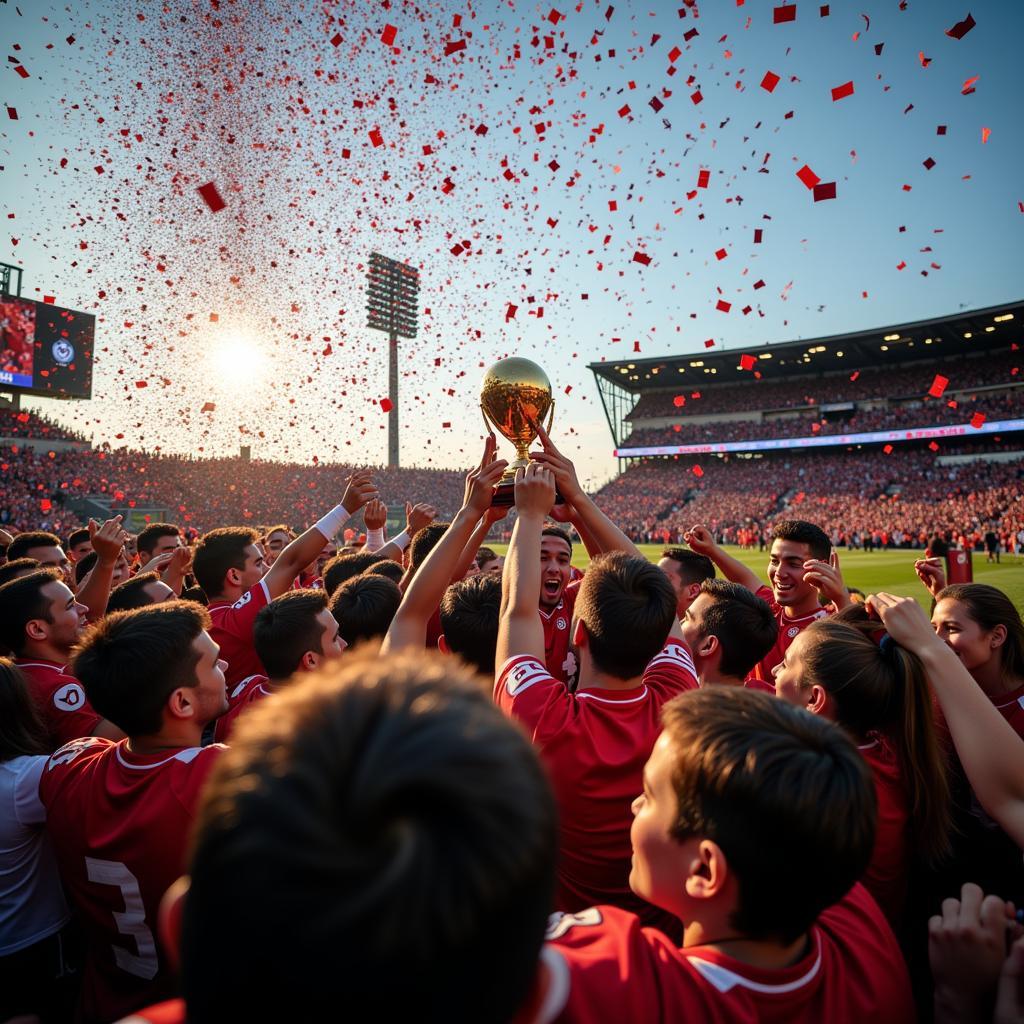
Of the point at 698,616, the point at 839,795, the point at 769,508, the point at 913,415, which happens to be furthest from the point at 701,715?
the point at 913,415

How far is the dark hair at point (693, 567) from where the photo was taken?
529 cm

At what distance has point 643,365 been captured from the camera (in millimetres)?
57344

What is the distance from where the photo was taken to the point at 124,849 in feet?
6.45

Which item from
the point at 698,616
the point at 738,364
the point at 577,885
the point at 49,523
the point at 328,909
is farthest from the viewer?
the point at 738,364

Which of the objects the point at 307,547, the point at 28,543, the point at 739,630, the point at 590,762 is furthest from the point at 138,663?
the point at 28,543

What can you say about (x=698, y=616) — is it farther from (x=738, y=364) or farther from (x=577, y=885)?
(x=738, y=364)

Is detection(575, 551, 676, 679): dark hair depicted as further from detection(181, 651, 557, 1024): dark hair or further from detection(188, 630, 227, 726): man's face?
detection(181, 651, 557, 1024): dark hair

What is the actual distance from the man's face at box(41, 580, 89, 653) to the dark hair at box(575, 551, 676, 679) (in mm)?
2974

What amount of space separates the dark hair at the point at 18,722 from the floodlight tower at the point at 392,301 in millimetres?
57473

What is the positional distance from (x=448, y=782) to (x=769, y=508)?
49288 mm

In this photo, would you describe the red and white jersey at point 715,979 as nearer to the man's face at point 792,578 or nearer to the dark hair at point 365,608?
the dark hair at point 365,608

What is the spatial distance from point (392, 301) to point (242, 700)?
58.4m

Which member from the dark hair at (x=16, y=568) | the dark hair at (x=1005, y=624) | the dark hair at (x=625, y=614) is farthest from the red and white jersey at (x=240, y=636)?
the dark hair at (x=1005, y=624)

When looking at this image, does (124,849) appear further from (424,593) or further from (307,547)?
(307,547)
